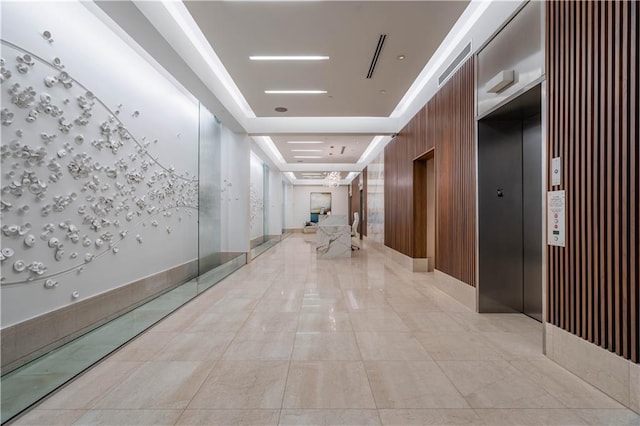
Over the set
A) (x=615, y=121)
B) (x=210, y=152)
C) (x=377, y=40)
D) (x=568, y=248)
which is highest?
(x=377, y=40)

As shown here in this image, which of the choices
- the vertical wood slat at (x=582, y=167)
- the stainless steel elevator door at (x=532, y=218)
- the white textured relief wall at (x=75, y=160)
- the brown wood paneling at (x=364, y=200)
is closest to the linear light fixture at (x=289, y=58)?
the white textured relief wall at (x=75, y=160)

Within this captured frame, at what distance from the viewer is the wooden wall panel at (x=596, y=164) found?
2.25 meters

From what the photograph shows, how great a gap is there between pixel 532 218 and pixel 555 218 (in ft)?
5.05

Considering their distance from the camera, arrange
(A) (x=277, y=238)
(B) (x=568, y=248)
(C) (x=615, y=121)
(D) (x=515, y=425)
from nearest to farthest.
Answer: (D) (x=515, y=425), (C) (x=615, y=121), (B) (x=568, y=248), (A) (x=277, y=238)

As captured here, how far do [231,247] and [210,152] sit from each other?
315 centimetres

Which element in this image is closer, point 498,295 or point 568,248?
point 568,248

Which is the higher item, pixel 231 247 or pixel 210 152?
pixel 210 152

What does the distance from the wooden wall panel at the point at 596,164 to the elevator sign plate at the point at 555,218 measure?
0.07m

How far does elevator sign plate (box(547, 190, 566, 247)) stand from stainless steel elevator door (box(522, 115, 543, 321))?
4.43 feet

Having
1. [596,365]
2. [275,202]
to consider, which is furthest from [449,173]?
[275,202]

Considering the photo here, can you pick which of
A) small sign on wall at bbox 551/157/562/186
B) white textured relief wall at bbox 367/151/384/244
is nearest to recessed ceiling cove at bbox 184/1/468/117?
small sign on wall at bbox 551/157/562/186

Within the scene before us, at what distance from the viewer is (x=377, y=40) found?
4.62 meters

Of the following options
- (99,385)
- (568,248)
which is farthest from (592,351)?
(99,385)

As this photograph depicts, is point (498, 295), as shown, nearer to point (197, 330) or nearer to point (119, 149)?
point (197, 330)
